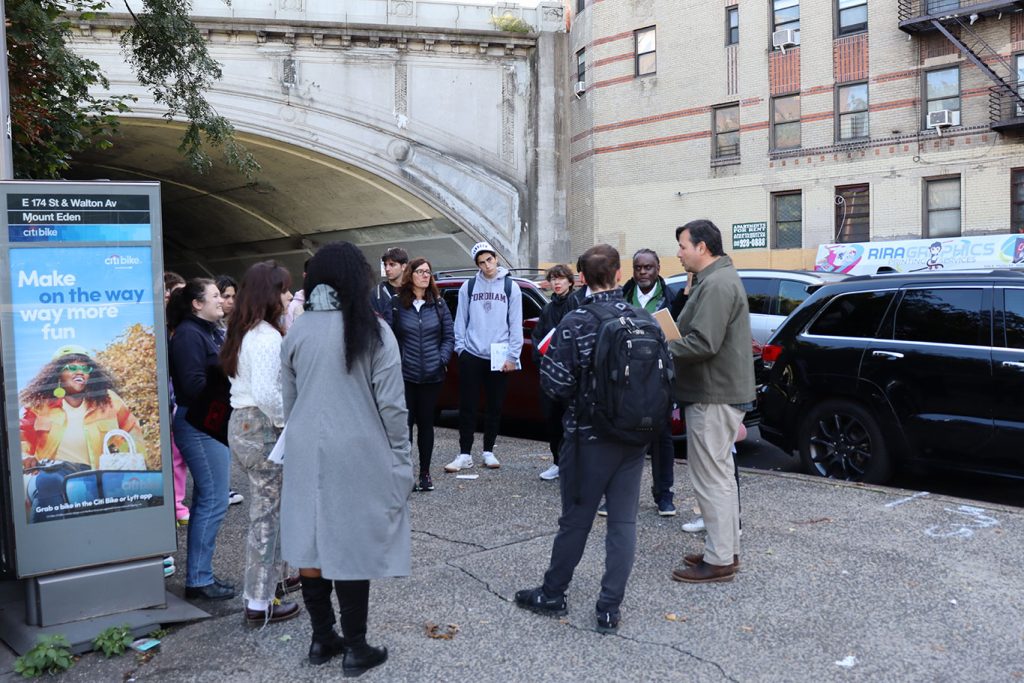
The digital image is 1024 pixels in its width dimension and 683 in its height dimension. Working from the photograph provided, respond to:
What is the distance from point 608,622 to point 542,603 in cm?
38

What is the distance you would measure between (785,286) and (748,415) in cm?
388

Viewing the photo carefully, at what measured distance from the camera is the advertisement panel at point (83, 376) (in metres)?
4.29

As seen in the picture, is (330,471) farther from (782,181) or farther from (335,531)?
(782,181)

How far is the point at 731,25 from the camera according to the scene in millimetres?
26062

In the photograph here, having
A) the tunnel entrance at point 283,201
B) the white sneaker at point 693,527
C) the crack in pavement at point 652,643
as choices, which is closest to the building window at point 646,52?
the tunnel entrance at point 283,201

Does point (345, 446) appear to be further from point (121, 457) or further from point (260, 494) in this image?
point (121, 457)

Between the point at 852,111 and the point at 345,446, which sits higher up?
the point at 852,111

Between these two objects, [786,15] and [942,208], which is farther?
[786,15]

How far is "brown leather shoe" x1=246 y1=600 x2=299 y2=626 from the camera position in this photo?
14.8 ft

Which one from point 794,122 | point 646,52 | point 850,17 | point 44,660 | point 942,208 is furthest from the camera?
point 646,52

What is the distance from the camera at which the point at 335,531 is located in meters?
3.73

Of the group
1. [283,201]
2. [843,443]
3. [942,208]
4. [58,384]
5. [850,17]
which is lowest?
[843,443]

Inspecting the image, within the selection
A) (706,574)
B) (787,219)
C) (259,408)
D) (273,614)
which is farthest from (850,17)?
(273,614)

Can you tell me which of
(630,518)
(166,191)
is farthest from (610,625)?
(166,191)
